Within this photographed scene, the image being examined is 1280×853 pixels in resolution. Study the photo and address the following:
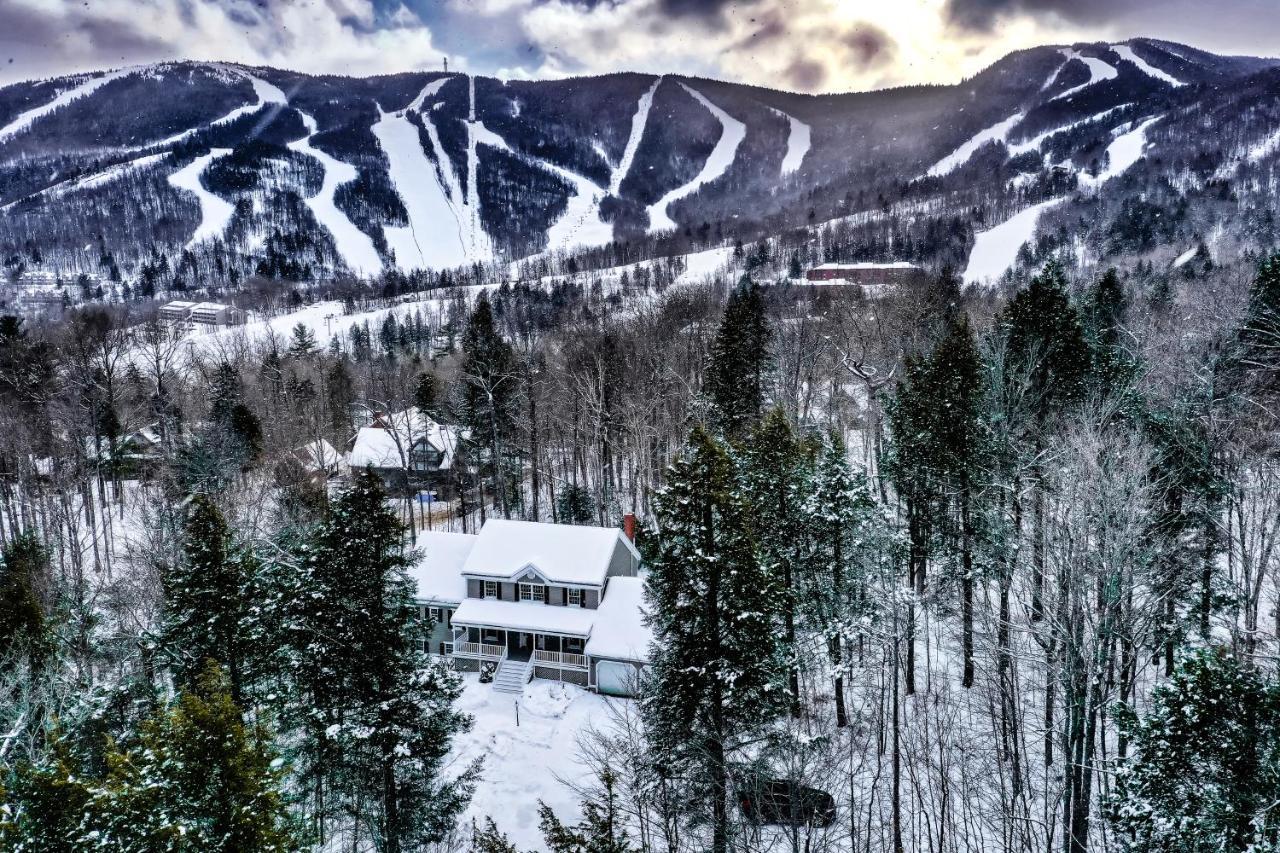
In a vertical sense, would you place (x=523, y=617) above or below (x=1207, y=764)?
below

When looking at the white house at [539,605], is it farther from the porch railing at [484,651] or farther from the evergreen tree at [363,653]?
the evergreen tree at [363,653]

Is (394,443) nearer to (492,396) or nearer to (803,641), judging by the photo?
(492,396)

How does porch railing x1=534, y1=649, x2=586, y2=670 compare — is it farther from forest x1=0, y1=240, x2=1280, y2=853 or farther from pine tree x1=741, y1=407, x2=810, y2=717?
pine tree x1=741, y1=407, x2=810, y2=717

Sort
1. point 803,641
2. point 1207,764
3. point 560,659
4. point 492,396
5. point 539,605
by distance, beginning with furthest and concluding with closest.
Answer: point 492,396 → point 539,605 → point 560,659 → point 803,641 → point 1207,764

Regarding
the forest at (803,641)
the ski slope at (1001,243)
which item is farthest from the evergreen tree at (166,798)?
the ski slope at (1001,243)

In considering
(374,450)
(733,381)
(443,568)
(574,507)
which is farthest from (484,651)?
(374,450)

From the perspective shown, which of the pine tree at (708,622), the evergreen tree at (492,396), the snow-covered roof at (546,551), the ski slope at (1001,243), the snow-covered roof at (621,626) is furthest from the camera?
the ski slope at (1001,243)

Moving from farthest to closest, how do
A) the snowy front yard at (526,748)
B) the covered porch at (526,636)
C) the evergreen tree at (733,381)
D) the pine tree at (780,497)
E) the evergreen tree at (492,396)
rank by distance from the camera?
the evergreen tree at (492,396), the evergreen tree at (733,381), the covered porch at (526,636), the pine tree at (780,497), the snowy front yard at (526,748)

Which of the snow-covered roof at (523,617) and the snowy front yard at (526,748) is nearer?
the snowy front yard at (526,748)
